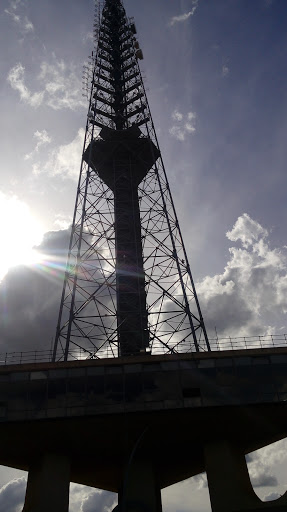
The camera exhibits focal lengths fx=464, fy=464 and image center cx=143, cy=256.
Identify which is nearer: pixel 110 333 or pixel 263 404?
pixel 263 404

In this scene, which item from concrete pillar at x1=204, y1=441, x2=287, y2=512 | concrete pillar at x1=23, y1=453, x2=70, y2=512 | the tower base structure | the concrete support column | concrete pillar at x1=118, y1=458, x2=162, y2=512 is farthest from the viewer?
concrete pillar at x1=118, y1=458, x2=162, y2=512

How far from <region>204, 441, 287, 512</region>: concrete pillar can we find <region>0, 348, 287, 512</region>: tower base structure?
0.07 meters

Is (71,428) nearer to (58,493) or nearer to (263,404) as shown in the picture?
(58,493)

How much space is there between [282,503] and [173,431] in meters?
8.62

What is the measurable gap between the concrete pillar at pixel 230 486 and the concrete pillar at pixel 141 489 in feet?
14.6

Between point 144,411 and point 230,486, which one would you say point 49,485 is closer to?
point 144,411

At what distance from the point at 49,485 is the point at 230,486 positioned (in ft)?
40.3

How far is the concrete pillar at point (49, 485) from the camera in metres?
31.0

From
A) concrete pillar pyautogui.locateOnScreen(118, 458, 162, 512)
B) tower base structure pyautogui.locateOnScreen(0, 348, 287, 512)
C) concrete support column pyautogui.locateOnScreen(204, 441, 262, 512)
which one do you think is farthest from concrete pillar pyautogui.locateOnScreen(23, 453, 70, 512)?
concrete support column pyautogui.locateOnScreen(204, 441, 262, 512)

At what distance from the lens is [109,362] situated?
108ft

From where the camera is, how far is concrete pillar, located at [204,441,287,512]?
30.5 metres

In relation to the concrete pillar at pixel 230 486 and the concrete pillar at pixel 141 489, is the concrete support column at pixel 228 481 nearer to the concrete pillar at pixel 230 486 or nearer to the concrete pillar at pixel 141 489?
the concrete pillar at pixel 230 486

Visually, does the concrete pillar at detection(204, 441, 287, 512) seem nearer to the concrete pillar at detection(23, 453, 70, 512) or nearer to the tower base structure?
the tower base structure

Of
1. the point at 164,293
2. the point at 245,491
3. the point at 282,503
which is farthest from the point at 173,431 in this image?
the point at 164,293
